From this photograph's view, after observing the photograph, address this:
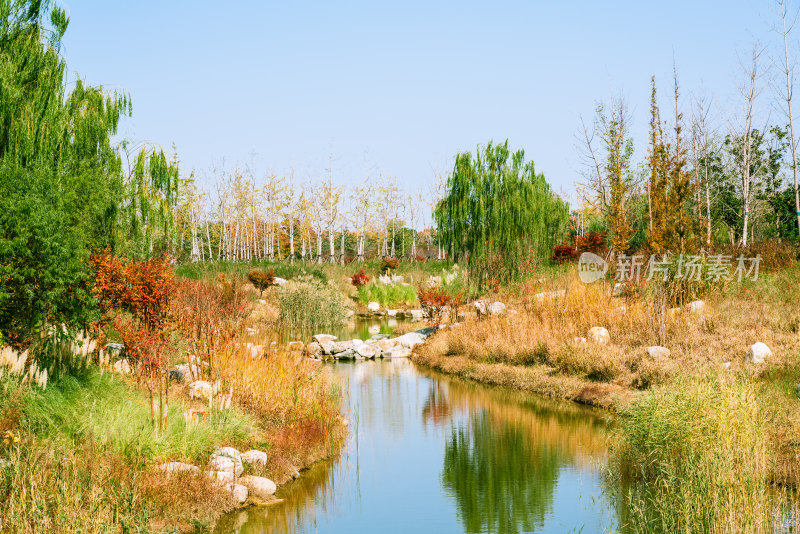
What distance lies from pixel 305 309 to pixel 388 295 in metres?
6.48

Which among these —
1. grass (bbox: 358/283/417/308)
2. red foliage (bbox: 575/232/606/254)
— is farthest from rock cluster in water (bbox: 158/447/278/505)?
red foliage (bbox: 575/232/606/254)

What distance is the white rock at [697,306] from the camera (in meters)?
12.3

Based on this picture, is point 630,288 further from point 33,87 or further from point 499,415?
point 33,87

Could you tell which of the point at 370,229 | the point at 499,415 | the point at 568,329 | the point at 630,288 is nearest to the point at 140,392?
the point at 499,415

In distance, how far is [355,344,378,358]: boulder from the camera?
16.7m

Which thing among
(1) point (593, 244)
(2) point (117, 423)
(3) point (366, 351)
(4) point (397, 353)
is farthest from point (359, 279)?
(2) point (117, 423)

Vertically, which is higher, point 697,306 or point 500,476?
point 697,306

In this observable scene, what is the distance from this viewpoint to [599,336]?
41.6 feet

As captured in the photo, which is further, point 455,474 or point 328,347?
point 328,347

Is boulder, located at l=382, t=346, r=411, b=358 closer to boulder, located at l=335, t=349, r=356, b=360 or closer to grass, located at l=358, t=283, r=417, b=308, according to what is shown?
boulder, located at l=335, t=349, r=356, b=360

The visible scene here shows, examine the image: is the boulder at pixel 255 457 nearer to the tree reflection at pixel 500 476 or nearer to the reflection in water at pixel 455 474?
the reflection in water at pixel 455 474

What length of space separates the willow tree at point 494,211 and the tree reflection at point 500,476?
1106cm

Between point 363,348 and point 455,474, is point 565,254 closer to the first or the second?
point 363,348

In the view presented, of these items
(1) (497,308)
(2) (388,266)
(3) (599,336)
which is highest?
(2) (388,266)
